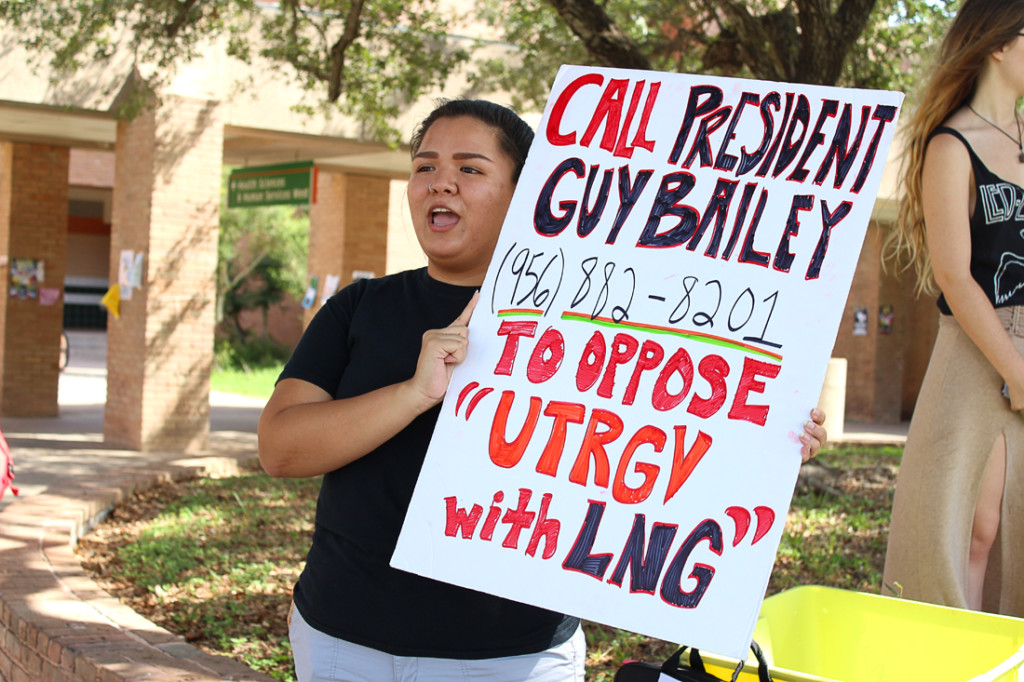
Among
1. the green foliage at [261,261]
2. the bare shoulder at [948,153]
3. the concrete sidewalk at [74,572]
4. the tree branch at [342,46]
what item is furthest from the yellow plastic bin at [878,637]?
the green foliage at [261,261]

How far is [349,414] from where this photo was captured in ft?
6.50

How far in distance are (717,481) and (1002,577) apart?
153cm

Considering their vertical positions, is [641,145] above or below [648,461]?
above

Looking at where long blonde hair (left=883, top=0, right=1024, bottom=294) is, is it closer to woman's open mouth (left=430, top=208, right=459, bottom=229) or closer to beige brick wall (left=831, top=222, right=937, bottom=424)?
woman's open mouth (left=430, top=208, right=459, bottom=229)

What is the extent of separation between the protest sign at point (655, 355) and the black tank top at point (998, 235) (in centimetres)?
106

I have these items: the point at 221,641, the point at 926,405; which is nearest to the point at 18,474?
the point at 221,641

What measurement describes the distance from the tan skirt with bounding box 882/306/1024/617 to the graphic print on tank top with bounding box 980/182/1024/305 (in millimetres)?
61

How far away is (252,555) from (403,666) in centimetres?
434

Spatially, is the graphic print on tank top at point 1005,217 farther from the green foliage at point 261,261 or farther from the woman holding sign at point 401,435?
the green foliage at point 261,261

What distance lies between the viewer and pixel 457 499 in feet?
6.23

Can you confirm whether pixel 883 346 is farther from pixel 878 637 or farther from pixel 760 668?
pixel 760 668

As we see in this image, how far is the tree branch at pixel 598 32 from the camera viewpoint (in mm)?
7496

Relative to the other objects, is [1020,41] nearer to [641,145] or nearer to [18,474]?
[641,145]

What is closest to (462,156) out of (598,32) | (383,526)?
(383,526)
